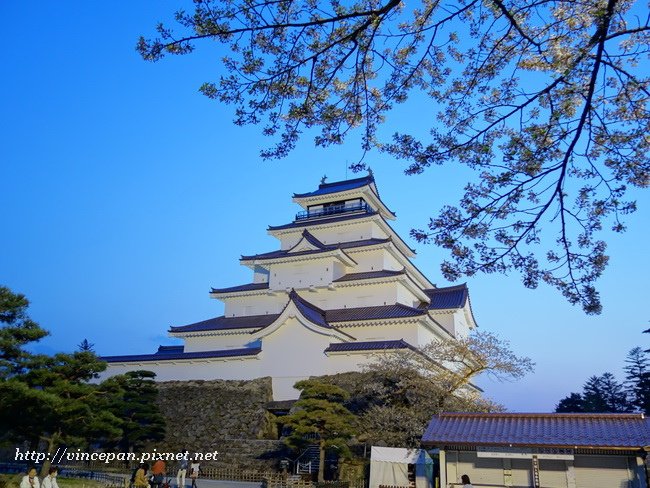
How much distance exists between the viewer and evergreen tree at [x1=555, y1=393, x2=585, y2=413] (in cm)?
3721

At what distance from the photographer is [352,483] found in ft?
52.3

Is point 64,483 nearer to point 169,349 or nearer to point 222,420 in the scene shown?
point 222,420

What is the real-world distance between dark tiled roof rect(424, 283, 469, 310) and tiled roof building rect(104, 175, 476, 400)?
70 mm

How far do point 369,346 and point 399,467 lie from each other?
830 centimetres

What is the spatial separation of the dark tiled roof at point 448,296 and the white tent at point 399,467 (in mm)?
16683

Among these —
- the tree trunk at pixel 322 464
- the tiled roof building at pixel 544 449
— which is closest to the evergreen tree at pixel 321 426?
the tree trunk at pixel 322 464

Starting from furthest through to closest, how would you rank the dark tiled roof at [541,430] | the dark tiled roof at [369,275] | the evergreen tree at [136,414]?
the dark tiled roof at [369,275]
the evergreen tree at [136,414]
the dark tiled roof at [541,430]

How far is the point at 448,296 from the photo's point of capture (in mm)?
31562

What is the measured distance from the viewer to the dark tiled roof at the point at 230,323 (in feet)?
90.7

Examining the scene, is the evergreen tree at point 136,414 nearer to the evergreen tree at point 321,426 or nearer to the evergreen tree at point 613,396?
the evergreen tree at point 321,426

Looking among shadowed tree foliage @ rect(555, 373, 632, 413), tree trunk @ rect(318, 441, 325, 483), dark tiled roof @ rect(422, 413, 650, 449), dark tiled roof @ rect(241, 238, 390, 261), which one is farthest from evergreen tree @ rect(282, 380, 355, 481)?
shadowed tree foliage @ rect(555, 373, 632, 413)

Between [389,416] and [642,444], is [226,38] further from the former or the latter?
[389,416]

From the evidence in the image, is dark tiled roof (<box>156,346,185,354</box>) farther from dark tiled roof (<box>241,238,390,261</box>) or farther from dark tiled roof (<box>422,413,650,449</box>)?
dark tiled roof (<box>422,413,650,449</box>)

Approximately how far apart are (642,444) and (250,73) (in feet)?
37.5
